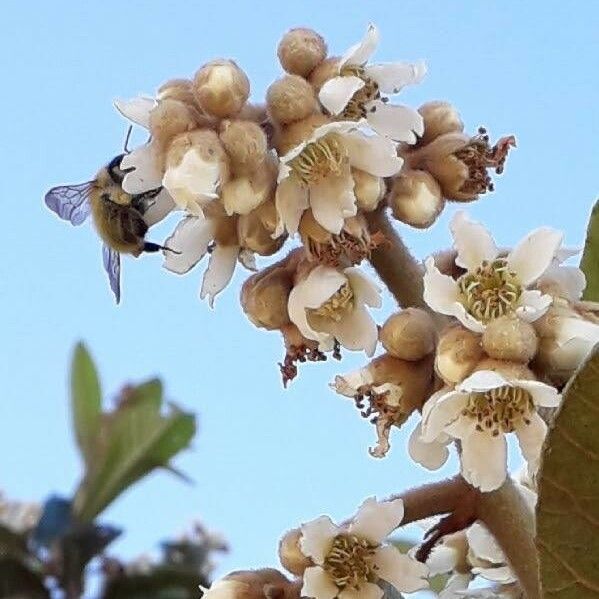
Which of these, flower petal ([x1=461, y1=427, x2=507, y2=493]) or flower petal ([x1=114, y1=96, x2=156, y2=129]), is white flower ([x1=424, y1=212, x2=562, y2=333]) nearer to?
flower petal ([x1=461, y1=427, x2=507, y2=493])

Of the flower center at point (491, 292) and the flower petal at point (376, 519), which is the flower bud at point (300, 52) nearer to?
the flower center at point (491, 292)

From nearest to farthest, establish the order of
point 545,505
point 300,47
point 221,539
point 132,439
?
point 545,505 < point 300,47 < point 132,439 < point 221,539

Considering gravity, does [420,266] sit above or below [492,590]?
above

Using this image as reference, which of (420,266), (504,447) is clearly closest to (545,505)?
(504,447)

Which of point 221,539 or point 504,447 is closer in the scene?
point 504,447

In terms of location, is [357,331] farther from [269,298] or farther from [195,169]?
[195,169]

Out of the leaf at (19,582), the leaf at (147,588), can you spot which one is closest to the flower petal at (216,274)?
the leaf at (19,582)

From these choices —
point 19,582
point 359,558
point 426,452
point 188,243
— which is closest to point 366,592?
point 359,558

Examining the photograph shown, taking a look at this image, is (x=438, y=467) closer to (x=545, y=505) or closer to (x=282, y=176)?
(x=545, y=505)
